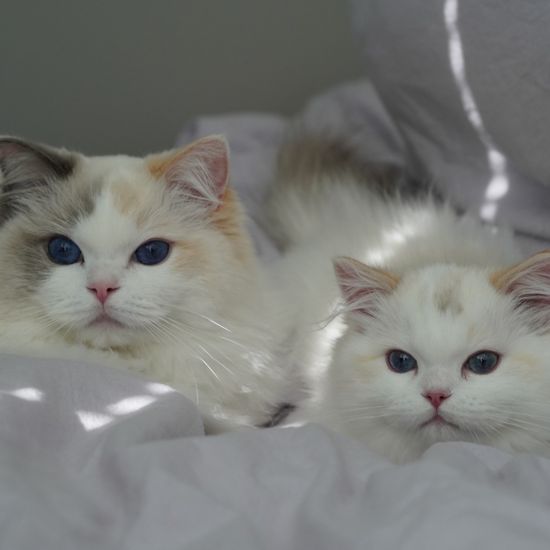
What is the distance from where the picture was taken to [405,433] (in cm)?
137

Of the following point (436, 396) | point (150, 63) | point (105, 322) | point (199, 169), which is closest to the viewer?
point (436, 396)

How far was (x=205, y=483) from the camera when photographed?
3.57ft

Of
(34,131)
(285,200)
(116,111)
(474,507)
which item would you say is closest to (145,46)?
(116,111)

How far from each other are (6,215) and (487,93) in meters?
1.15

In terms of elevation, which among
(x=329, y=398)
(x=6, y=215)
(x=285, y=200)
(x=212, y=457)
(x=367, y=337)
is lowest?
(x=212, y=457)

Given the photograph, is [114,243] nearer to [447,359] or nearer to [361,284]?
[361,284]

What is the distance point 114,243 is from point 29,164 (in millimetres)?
247

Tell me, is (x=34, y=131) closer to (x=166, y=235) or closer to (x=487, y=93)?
(x=166, y=235)

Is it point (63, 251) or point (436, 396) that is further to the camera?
point (63, 251)

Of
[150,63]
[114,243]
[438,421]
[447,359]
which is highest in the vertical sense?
[150,63]

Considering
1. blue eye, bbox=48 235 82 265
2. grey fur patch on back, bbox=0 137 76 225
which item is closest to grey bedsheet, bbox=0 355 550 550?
blue eye, bbox=48 235 82 265

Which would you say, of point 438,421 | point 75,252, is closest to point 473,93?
point 438,421

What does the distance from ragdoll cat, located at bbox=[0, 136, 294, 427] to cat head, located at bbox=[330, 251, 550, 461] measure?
0.22m

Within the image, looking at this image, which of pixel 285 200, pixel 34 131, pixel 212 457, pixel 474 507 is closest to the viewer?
pixel 474 507
